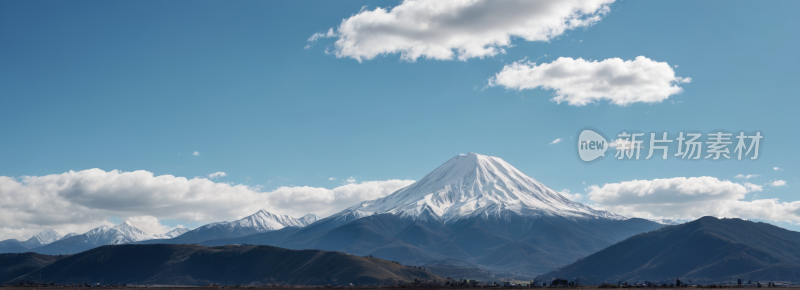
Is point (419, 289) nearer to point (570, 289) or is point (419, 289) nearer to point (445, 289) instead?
point (445, 289)

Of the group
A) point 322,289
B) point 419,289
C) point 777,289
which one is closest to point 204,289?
point 322,289

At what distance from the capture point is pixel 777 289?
183 metres

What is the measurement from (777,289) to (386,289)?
10903 centimetres

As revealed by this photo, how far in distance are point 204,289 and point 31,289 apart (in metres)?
52.5

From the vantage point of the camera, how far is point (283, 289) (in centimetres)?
19312

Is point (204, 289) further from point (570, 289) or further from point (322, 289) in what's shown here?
point (570, 289)

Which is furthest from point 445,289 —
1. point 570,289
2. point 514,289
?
point 570,289

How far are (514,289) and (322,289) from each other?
177 feet

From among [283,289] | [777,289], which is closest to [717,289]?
[777,289]

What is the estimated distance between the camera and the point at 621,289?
176m

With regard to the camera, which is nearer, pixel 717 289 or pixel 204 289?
pixel 717 289

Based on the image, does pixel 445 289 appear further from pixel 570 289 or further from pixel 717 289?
pixel 717 289

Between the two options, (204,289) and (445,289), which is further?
(204,289)

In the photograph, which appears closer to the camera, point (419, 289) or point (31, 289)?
point (419, 289)
